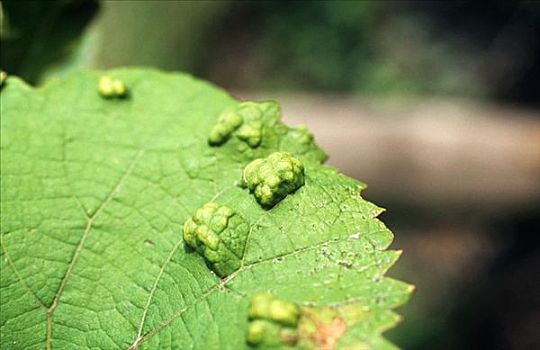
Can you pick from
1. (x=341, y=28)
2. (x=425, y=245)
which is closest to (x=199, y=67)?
(x=341, y=28)

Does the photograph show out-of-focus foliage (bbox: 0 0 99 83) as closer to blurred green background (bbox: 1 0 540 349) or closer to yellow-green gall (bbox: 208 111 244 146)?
yellow-green gall (bbox: 208 111 244 146)

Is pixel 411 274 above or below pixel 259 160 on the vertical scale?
below

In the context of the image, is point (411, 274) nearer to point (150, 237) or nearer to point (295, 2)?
point (295, 2)

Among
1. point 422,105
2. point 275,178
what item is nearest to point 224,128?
point 275,178

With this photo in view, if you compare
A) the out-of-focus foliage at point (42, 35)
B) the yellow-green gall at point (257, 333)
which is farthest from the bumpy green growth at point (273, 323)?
the out-of-focus foliage at point (42, 35)

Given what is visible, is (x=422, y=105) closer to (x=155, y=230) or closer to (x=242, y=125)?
(x=242, y=125)

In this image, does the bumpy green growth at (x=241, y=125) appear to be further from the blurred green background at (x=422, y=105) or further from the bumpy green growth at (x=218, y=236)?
the blurred green background at (x=422, y=105)
